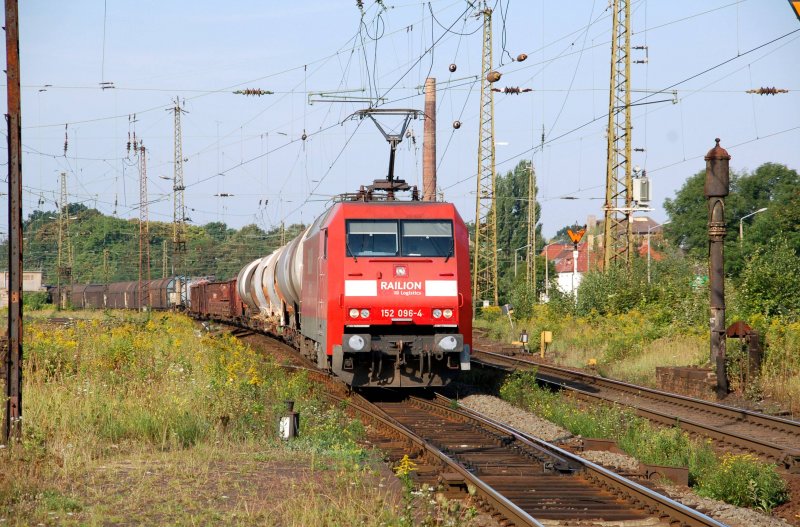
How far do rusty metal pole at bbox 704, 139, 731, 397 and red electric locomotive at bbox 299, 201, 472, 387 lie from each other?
472 centimetres

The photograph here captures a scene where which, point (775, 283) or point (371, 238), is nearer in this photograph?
point (371, 238)

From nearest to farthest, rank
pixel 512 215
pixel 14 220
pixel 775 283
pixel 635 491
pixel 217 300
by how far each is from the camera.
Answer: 1. pixel 635 491
2. pixel 14 220
3. pixel 775 283
4. pixel 217 300
5. pixel 512 215

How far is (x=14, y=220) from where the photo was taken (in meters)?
10.8

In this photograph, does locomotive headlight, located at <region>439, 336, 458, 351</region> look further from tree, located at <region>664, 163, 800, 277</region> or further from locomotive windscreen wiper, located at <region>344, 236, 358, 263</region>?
tree, located at <region>664, 163, 800, 277</region>

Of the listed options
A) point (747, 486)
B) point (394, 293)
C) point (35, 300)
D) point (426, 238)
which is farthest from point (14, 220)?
point (35, 300)

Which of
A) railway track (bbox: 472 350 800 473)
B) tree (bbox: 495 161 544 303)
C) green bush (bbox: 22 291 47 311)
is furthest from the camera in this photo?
tree (bbox: 495 161 544 303)

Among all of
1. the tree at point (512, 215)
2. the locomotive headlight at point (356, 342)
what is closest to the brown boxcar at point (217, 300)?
the locomotive headlight at point (356, 342)

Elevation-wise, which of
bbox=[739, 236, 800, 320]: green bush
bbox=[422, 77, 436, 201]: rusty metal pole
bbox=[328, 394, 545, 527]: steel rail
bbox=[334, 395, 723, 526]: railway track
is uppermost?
bbox=[422, 77, 436, 201]: rusty metal pole

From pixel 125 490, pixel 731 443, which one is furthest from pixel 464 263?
pixel 125 490

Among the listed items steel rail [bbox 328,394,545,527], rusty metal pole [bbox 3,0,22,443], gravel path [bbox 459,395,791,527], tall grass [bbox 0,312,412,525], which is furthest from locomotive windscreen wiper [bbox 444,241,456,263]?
rusty metal pole [bbox 3,0,22,443]

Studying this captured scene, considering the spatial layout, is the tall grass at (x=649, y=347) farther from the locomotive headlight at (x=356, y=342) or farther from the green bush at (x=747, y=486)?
the locomotive headlight at (x=356, y=342)

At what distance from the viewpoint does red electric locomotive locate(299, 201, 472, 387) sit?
16297 mm

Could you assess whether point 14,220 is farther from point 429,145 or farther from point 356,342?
point 429,145

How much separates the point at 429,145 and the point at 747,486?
71.7 ft
